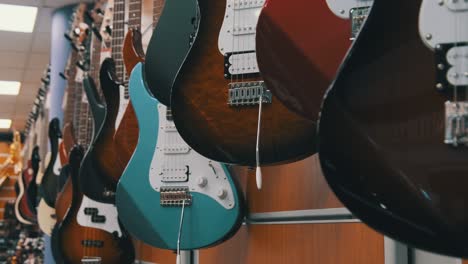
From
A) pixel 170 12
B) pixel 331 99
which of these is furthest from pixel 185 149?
pixel 331 99

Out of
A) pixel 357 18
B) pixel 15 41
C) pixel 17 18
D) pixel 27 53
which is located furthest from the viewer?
pixel 27 53

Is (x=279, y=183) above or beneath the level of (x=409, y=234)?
above

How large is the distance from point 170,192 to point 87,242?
0.86 metres

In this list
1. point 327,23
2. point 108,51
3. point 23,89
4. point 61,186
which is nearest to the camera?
point 327,23

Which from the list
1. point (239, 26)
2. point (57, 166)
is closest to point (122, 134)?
point (239, 26)

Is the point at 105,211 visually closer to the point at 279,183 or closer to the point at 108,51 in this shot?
the point at 108,51

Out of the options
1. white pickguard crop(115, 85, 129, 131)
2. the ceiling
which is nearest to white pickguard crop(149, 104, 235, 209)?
white pickguard crop(115, 85, 129, 131)

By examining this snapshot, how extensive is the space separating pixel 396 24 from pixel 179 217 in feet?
2.65

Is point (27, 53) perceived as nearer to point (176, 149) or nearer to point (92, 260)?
point (92, 260)

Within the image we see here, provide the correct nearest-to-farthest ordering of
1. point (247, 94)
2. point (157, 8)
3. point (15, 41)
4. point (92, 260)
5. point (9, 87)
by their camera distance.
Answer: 1. point (247, 94)
2. point (157, 8)
3. point (92, 260)
4. point (15, 41)
5. point (9, 87)

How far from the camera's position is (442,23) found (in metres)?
0.72

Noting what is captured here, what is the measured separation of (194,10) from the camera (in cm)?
134

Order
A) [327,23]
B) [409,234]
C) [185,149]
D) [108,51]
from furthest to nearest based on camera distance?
[108,51] → [185,149] → [327,23] → [409,234]

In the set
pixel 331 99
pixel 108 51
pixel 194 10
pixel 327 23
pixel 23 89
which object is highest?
pixel 23 89
